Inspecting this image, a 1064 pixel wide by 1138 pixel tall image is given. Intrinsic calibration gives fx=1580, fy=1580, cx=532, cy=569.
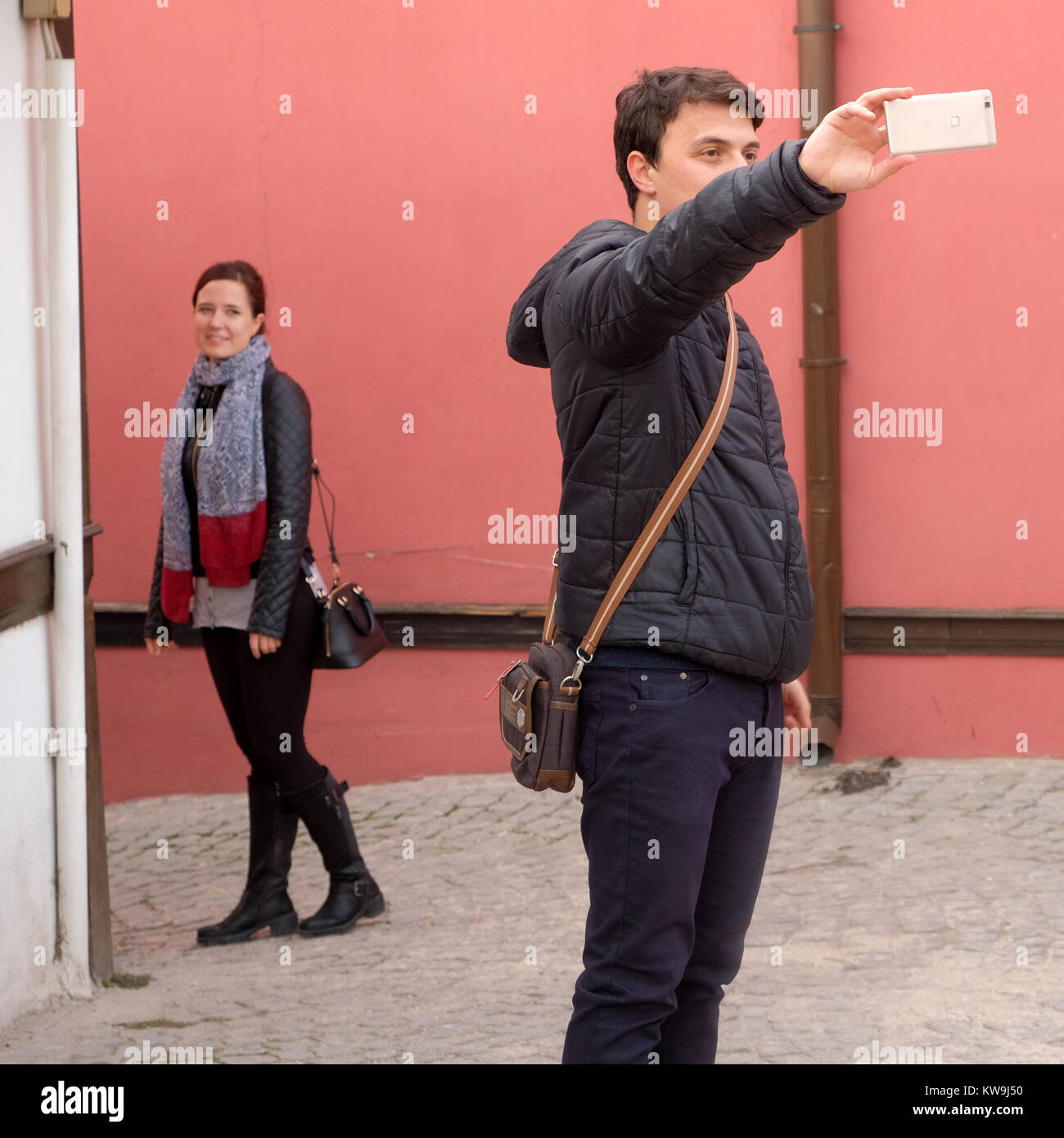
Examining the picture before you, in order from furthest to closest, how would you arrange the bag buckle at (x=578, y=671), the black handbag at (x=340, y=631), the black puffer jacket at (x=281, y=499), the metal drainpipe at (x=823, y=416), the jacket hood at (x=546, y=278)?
1. the metal drainpipe at (x=823, y=416)
2. the black handbag at (x=340, y=631)
3. the black puffer jacket at (x=281, y=499)
4. the bag buckle at (x=578, y=671)
5. the jacket hood at (x=546, y=278)

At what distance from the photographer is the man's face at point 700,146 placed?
2678 mm

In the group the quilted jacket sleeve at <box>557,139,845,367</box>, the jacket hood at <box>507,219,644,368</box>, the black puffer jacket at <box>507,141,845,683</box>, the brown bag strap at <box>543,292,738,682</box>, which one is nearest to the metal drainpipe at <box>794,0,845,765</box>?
the jacket hood at <box>507,219,644,368</box>

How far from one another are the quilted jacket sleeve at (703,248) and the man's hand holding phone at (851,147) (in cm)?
3

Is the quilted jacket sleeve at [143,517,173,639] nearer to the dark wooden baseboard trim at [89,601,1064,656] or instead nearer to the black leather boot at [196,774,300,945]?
the black leather boot at [196,774,300,945]

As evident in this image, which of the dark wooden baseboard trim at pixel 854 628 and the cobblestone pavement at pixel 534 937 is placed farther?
the dark wooden baseboard trim at pixel 854 628

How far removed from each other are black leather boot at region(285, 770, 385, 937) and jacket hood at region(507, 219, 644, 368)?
2.35 m

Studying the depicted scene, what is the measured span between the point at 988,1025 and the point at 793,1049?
1.77ft

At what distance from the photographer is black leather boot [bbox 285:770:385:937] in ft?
16.6

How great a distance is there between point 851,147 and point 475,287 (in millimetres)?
4652

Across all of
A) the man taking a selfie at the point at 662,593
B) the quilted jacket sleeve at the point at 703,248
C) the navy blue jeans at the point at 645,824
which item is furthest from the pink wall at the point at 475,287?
the quilted jacket sleeve at the point at 703,248

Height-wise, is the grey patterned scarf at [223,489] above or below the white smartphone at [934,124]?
below

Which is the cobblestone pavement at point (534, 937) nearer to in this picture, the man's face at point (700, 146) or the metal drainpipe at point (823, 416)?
the metal drainpipe at point (823, 416)

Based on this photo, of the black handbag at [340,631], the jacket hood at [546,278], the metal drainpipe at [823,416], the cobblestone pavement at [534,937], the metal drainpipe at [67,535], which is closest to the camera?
the jacket hood at [546,278]
